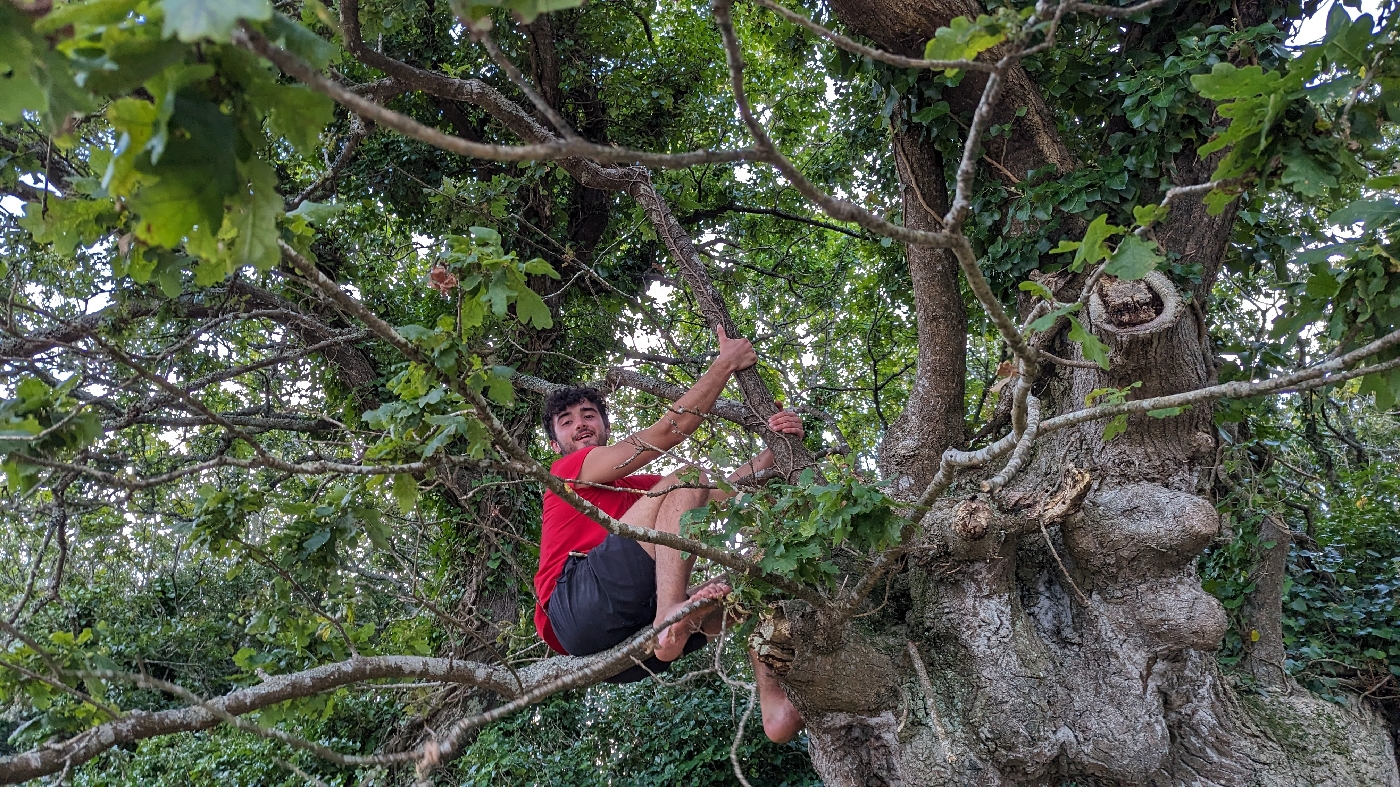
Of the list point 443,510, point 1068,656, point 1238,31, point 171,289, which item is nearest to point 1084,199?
point 1238,31

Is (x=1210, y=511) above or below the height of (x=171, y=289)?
below

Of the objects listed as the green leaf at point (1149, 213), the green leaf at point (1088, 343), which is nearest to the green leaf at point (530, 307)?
the green leaf at point (1088, 343)

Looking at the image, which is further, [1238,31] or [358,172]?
[358,172]

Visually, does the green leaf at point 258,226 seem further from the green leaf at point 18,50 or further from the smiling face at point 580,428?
the smiling face at point 580,428

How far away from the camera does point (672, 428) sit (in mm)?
3443

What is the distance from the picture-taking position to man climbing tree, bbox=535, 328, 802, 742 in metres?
3.09

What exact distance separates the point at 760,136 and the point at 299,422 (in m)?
4.59

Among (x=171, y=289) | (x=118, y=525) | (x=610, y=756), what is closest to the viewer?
(x=171, y=289)

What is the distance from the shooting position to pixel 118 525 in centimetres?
477

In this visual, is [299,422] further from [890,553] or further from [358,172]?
[890,553]

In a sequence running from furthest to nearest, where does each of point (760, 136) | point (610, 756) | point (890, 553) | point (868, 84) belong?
point (610, 756) < point (868, 84) < point (890, 553) < point (760, 136)

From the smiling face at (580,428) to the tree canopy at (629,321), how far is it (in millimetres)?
317

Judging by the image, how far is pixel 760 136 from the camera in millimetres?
1430

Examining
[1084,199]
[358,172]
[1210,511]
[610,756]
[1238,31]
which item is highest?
[358,172]
